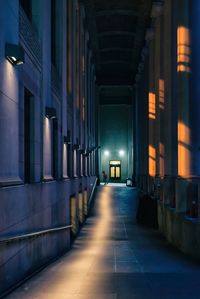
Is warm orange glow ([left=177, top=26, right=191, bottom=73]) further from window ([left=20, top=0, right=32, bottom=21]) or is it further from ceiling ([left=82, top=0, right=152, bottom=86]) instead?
ceiling ([left=82, top=0, right=152, bottom=86])

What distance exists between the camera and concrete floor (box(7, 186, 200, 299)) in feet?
25.0

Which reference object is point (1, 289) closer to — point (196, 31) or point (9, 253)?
point (9, 253)

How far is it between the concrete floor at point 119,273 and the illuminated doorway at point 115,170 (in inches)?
1496

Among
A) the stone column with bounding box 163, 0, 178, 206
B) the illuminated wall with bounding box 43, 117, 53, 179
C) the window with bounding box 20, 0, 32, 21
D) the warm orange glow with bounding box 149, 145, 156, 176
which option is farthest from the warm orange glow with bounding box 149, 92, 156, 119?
the window with bounding box 20, 0, 32, 21

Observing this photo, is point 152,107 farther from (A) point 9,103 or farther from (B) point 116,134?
(A) point 9,103

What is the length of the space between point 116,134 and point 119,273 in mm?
49440

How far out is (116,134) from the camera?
59.2m

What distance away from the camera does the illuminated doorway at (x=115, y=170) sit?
194ft

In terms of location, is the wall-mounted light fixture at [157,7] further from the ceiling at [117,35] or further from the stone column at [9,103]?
the stone column at [9,103]

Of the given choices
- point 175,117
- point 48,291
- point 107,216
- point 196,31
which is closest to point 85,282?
point 48,291

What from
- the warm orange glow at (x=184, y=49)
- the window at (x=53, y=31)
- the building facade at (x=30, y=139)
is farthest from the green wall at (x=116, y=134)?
the window at (x=53, y=31)

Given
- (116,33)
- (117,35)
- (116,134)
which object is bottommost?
(116,134)

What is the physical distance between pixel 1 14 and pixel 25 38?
2319 mm

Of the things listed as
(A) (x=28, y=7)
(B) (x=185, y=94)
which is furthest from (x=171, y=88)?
(A) (x=28, y=7)
